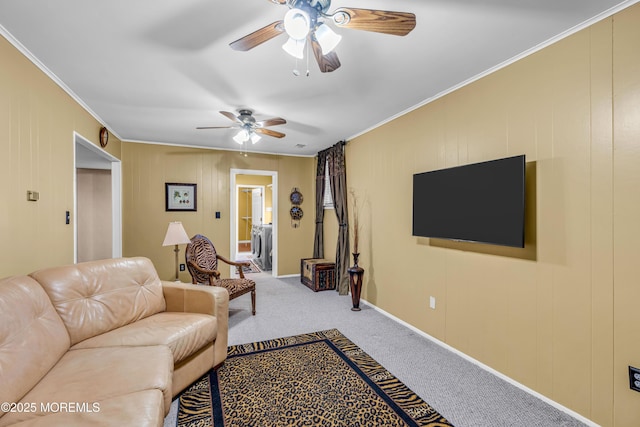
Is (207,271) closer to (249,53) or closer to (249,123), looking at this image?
(249,123)

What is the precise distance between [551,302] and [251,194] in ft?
28.4

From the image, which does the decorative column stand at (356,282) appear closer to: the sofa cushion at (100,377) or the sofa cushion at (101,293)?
the sofa cushion at (101,293)

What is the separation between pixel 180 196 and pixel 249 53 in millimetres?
3576

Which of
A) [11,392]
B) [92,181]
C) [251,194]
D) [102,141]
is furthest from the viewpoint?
[251,194]

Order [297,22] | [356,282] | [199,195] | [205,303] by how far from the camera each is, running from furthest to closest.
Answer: [199,195] → [356,282] → [205,303] → [297,22]

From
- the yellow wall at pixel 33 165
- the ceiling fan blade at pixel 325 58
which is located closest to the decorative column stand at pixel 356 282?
the ceiling fan blade at pixel 325 58

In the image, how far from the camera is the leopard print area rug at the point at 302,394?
73.6 inches

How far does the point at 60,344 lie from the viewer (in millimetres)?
1739

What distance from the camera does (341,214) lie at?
4.75 meters

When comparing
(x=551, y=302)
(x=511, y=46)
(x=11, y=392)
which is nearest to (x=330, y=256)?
(x=551, y=302)

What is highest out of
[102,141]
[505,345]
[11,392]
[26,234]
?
[102,141]

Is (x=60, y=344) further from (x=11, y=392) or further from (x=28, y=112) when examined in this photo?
(x=28, y=112)

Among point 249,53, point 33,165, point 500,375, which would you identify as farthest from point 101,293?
point 500,375

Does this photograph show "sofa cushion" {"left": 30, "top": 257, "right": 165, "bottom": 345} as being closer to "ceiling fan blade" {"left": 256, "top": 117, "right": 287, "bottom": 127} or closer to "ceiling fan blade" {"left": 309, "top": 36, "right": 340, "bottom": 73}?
"ceiling fan blade" {"left": 256, "top": 117, "right": 287, "bottom": 127}
